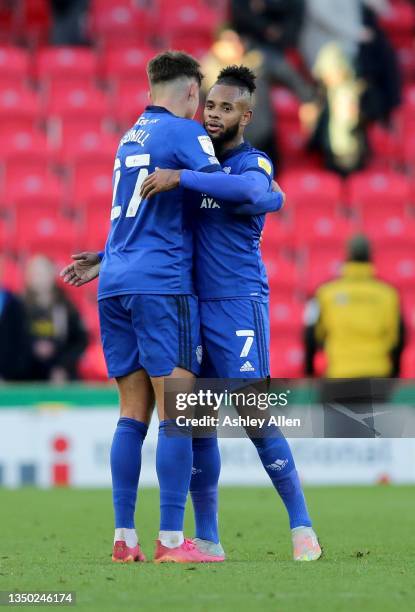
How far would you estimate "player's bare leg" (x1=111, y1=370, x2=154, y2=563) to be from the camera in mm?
6203

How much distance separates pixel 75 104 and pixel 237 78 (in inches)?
414

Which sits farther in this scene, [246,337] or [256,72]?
[256,72]

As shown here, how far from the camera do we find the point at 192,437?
628 cm

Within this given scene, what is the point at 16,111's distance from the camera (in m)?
16.5

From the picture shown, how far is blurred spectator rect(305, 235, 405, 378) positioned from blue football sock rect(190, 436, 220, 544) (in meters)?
4.56

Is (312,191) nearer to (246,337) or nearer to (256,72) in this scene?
(256,72)

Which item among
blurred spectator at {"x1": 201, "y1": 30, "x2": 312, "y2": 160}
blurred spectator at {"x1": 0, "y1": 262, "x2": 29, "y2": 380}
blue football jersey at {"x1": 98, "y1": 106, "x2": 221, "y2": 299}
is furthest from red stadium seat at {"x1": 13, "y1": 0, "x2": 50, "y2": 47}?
blue football jersey at {"x1": 98, "y1": 106, "x2": 221, "y2": 299}

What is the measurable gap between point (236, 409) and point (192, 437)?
21cm

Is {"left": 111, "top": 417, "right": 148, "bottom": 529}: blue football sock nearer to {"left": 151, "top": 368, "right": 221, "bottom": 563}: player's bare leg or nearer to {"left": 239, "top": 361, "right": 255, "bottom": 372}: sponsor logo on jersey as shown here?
{"left": 151, "top": 368, "right": 221, "bottom": 563}: player's bare leg

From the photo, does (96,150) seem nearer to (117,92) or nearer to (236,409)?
(117,92)

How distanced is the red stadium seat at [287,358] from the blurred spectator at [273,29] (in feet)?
11.3

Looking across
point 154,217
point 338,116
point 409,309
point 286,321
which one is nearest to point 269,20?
point 338,116

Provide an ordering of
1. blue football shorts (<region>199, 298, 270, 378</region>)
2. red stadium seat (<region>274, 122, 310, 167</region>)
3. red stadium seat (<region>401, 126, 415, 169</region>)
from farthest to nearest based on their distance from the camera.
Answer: red stadium seat (<region>401, 126, 415, 169</region>), red stadium seat (<region>274, 122, 310, 167</region>), blue football shorts (<region>199, 298, 270, 378</region>)

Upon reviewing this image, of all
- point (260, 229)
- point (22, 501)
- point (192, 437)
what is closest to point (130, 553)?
point (192, 437)
